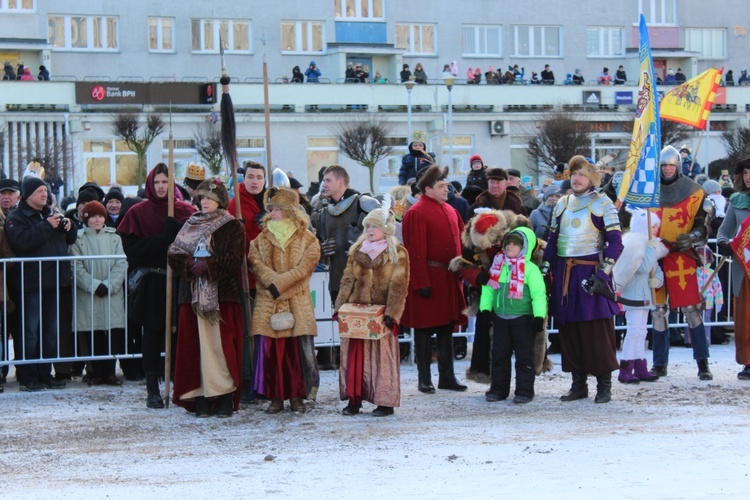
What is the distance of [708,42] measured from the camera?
62.3 meters

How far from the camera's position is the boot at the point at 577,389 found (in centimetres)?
959

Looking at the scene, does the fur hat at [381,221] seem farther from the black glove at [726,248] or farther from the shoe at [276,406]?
the black glove at [726,248]

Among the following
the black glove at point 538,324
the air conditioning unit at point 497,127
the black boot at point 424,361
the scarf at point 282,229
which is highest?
the air conditioning unit at point 497,127

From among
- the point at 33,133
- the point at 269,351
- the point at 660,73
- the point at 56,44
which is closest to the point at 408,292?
the point at 269,351

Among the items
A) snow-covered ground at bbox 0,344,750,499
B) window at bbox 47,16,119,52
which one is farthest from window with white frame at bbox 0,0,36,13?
snow-covered ground at bbox 0,344,750,499

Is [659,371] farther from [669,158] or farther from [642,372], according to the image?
[669,158]

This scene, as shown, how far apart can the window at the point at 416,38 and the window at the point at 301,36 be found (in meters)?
4.19

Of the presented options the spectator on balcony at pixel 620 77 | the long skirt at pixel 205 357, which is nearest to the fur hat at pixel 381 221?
the long skirt at pixel 205 357

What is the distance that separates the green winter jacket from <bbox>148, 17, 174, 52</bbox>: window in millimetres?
44886

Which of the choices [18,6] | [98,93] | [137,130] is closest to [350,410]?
[137,130]

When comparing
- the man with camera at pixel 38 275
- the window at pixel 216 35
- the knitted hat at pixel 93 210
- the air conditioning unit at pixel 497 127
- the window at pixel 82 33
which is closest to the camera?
the man with camera at pixel 38 275

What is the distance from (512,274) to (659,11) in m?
55.3

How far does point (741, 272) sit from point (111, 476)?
6.12 m

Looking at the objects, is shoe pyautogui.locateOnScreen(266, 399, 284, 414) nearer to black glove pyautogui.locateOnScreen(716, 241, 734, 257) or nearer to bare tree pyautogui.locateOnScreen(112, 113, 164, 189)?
black glove pyautogui.locateOnScreen(716, 241, 734, 257)
